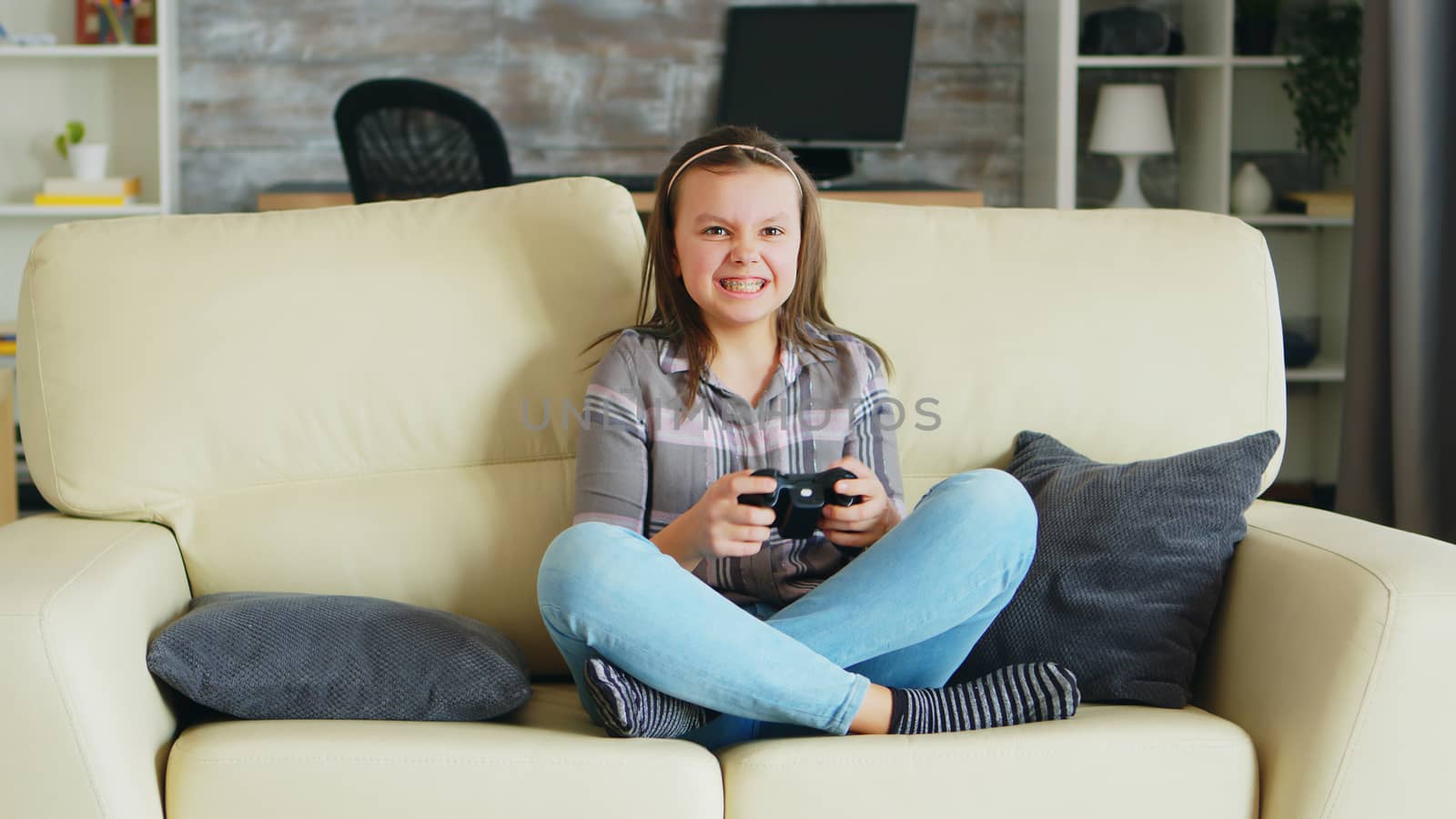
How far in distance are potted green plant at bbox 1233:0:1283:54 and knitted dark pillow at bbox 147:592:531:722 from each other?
289 cm

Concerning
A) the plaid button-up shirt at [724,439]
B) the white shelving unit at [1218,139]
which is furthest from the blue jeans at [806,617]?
the white shelving unit at [1218,139]

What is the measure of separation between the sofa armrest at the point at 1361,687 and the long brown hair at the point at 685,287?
55 centimetres

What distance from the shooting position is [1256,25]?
3480mm

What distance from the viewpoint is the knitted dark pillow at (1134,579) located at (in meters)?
1.39

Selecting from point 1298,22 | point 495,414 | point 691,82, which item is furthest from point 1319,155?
point 495,414

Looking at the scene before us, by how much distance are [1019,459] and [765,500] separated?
42 cm

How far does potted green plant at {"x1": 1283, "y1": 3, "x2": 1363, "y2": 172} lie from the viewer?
3.27m

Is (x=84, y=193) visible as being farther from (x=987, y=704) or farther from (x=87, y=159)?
(x=987, y=704)

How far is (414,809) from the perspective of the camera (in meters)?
1.20

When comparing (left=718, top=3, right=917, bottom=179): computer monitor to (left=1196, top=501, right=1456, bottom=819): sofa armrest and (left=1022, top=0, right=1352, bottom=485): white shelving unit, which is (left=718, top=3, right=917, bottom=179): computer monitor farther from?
(left=1196, top=501, right=1456, bottom=819): sofa armrest

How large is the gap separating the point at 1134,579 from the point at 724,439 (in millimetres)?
462

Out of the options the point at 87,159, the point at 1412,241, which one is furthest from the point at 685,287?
the point at 87,159

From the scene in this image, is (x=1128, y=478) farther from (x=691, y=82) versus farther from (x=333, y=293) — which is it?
(x=691, y=82)

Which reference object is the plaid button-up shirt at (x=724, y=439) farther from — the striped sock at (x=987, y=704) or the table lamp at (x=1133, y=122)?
the table lamp at (x=1133, y=122)
